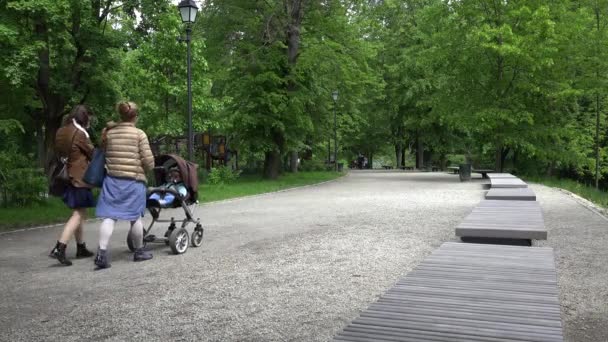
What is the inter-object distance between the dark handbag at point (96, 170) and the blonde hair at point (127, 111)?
50 cm

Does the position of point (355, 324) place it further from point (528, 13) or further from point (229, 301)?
point (528, 13)

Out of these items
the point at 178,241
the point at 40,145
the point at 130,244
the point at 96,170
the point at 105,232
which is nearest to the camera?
the point at 105,232

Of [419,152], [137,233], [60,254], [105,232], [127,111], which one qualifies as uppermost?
[127,111]

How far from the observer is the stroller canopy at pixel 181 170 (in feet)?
23.6

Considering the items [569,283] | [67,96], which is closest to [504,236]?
[569,283]

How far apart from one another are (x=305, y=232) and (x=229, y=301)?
4.25 metres

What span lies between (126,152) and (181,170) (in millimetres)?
836

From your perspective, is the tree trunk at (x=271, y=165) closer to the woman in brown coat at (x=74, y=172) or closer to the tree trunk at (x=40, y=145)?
the tree trunk at (x=40, y=145)

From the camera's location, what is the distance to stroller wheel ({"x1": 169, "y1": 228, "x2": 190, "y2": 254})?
727 centimetres

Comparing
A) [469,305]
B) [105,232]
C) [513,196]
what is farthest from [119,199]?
[513,196]

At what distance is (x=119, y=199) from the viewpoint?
6.50m

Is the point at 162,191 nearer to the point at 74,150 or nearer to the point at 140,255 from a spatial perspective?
the point at 140,255

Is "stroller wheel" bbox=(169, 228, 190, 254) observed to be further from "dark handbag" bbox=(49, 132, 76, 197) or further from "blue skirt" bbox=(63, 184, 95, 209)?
"dark handbag" bbox=(49, 132, 76, 197)

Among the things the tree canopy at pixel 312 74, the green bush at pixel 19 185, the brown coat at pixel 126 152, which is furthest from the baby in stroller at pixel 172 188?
the tree canopy at pixel 312 74
